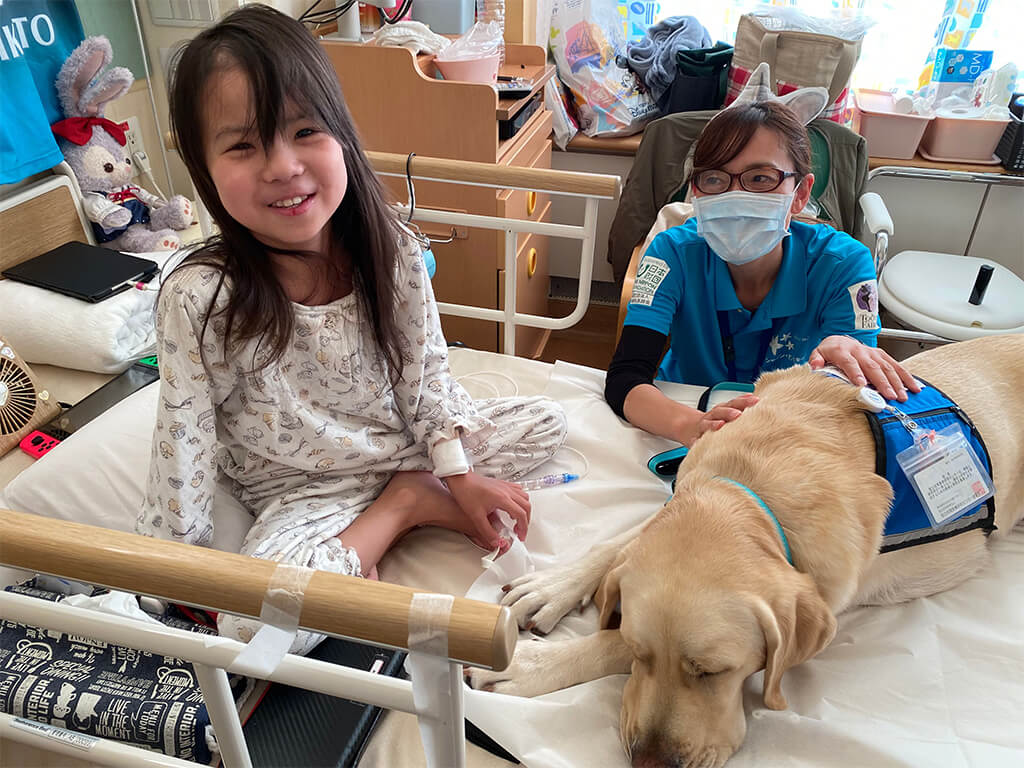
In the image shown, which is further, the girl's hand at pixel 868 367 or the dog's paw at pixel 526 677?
the girl's hand at pixel 868 367

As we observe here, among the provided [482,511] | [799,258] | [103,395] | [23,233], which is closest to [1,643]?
[482,511]

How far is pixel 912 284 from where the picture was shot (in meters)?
2.59

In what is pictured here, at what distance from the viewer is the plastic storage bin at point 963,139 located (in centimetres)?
287

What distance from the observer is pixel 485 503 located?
1.34 meters

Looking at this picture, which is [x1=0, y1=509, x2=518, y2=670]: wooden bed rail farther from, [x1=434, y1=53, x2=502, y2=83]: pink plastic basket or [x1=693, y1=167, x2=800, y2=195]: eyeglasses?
[x1=434, y1=53, x2=502, y2=83]: pink plastic basket

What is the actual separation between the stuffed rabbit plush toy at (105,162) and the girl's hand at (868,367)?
207cm

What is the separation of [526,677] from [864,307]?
1.13 metres

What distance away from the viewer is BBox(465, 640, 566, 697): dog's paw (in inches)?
43.0

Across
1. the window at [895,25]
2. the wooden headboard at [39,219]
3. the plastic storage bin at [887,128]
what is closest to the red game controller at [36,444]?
the wooden headboard at [39,219]

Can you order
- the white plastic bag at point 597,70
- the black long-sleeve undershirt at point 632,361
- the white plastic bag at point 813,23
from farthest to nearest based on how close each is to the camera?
1. the white plastic bag at point 597,70
2. the white plastic bag at point 813,23
3. the black long-sleeve undershirt at point 632,361

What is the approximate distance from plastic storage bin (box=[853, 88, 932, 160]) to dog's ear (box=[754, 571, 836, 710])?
8.12 feet

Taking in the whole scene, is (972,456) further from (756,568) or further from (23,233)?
(23,233)

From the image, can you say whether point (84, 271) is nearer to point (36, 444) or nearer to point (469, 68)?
→ point (36, 444)

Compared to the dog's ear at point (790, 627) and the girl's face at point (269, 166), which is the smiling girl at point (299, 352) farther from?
the dog's ear at point (790, 627)
